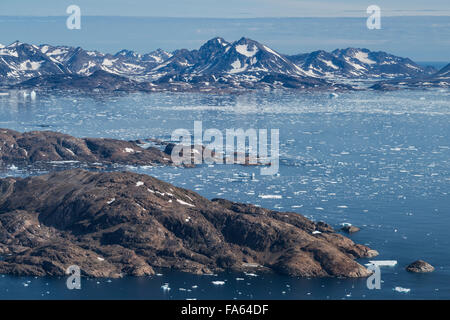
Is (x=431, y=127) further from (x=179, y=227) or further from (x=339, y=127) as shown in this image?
(x=179, y=227)

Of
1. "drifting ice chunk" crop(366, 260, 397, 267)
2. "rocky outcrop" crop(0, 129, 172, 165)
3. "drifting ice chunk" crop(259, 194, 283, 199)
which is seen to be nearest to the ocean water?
"drifting ice chunk" crop(259, 194, 283, 199)

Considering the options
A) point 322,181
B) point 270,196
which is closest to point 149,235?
point 270,196

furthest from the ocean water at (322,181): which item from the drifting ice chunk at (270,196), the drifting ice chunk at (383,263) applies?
the drifting ice chunk at (383,263)

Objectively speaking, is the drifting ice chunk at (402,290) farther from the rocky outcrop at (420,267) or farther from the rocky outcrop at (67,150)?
the rocky outcrop at (67,150)

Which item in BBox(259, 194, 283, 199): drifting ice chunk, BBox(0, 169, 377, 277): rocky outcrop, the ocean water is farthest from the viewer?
BBox(259, 194, 283, 199): drifting ice chunk

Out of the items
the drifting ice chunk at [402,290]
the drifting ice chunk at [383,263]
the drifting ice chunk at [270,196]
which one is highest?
the drifting ice chunk at [270,196]

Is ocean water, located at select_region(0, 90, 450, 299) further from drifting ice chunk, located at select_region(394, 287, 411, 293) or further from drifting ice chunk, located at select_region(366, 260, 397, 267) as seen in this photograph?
drifting ice chunk, located at select_region(366, 260, 397, 267)
